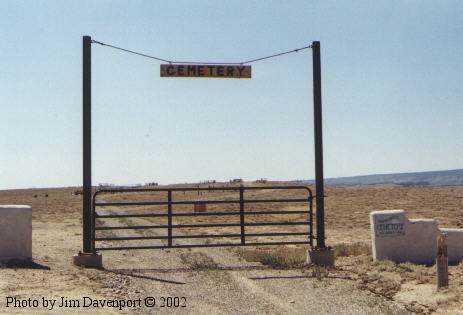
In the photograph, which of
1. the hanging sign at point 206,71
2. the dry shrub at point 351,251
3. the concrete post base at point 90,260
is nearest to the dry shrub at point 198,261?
the concrete post base at point 90,260

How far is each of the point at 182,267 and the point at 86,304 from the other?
4.19 m

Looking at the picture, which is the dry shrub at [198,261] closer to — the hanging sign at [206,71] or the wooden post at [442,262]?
the hanging sign at [206,71]

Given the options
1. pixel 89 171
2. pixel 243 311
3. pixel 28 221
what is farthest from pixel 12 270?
pixel 243 311

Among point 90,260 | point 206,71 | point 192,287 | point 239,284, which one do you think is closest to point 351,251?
point 239,284

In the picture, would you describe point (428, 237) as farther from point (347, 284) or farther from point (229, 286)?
point (229, 286)

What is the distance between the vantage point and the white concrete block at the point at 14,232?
1157 cm

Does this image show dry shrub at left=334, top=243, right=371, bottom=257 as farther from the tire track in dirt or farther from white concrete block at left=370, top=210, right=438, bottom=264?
the tire track in dirt

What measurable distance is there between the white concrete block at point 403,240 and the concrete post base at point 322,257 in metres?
1.07

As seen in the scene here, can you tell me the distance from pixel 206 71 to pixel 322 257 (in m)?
5.02

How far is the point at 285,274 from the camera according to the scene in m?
11.1

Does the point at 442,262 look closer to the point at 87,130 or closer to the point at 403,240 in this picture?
the point at 403,240

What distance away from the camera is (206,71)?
1226cm

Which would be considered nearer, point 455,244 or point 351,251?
point 455,244

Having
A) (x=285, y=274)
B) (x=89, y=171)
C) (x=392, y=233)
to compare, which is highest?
(x=89, y=171)
